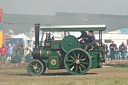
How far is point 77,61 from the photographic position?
14.3 meters

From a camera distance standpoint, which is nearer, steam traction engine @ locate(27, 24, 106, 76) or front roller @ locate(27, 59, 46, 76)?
steam traction engine @ locate(27, 24, 106, 76)

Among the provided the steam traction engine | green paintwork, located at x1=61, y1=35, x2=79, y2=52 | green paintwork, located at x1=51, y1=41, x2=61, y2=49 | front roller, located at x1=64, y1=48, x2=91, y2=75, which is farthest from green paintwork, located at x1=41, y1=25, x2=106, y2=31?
front roller, located at x1=64, y1=48, x2=91, y2=75

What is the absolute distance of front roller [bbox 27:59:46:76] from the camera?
15039mm

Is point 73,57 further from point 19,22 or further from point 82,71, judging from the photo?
point 19,22

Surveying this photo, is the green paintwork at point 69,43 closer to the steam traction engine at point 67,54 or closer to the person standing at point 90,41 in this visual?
the steam traction engine at point 67,54

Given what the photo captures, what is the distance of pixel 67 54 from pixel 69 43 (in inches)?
19.0

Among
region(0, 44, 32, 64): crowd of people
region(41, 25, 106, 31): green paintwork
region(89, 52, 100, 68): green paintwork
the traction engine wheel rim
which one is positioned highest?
region(41, 25, 106, 31): green paintwork

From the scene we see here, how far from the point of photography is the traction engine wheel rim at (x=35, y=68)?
49.3 ft

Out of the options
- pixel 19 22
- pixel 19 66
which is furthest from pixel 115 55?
pixel 19 22

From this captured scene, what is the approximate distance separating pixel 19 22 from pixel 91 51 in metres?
94.5

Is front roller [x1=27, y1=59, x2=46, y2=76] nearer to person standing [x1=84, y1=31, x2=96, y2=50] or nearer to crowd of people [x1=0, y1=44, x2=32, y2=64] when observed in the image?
person standing [x1=84, y1=31, x2=96, y2=50]

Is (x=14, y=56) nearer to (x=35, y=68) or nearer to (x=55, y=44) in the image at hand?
(x=35, y=68)

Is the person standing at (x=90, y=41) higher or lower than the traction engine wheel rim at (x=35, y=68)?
higher

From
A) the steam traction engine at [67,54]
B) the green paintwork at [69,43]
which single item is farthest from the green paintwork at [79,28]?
the green paintwork at [69,43]
